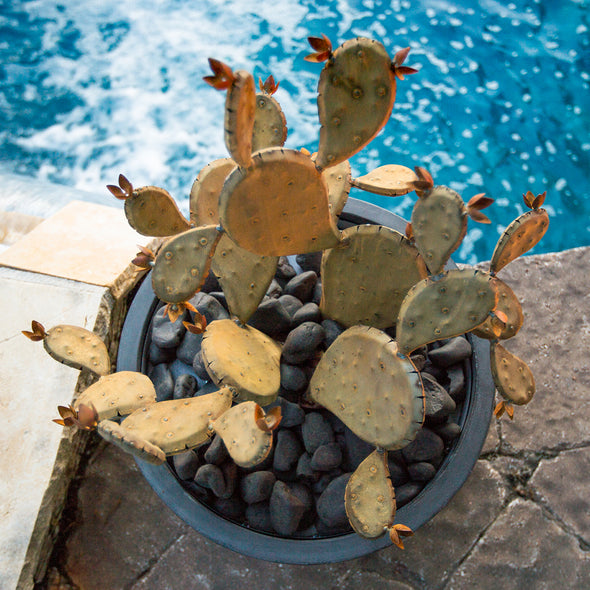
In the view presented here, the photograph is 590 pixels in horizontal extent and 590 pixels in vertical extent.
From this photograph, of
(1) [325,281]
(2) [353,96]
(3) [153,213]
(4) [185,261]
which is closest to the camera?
(2) [353,96]

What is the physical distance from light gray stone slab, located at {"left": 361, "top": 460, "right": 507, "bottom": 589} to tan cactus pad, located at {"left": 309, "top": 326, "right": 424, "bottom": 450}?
483 millimetres

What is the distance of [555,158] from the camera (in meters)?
2.37

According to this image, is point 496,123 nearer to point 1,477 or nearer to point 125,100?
point 125,100

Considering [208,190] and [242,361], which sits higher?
[208,190]

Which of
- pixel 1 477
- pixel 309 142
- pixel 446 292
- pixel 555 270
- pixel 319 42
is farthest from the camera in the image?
pixel 309 142

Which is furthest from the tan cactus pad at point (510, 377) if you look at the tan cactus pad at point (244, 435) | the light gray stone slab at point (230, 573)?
the light gray stone slab at point (230, 573)

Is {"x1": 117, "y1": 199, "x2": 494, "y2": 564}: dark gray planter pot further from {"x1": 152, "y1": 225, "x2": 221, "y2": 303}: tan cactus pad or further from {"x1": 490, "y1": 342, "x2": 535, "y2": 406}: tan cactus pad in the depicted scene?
{"x1": 152, "y1": 225, "x2": 221, "y2": 303}: tan cactus pad

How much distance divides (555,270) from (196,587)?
4.30 feet

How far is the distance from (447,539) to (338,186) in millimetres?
834

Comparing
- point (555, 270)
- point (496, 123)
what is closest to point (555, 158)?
point (496, 123)

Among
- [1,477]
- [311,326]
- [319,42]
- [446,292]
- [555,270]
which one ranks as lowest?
[1,477]

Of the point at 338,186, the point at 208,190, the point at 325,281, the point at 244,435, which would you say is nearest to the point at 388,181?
the point at 338,186

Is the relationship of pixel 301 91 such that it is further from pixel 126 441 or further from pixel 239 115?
pixel 126 441

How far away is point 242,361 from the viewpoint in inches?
38.0
